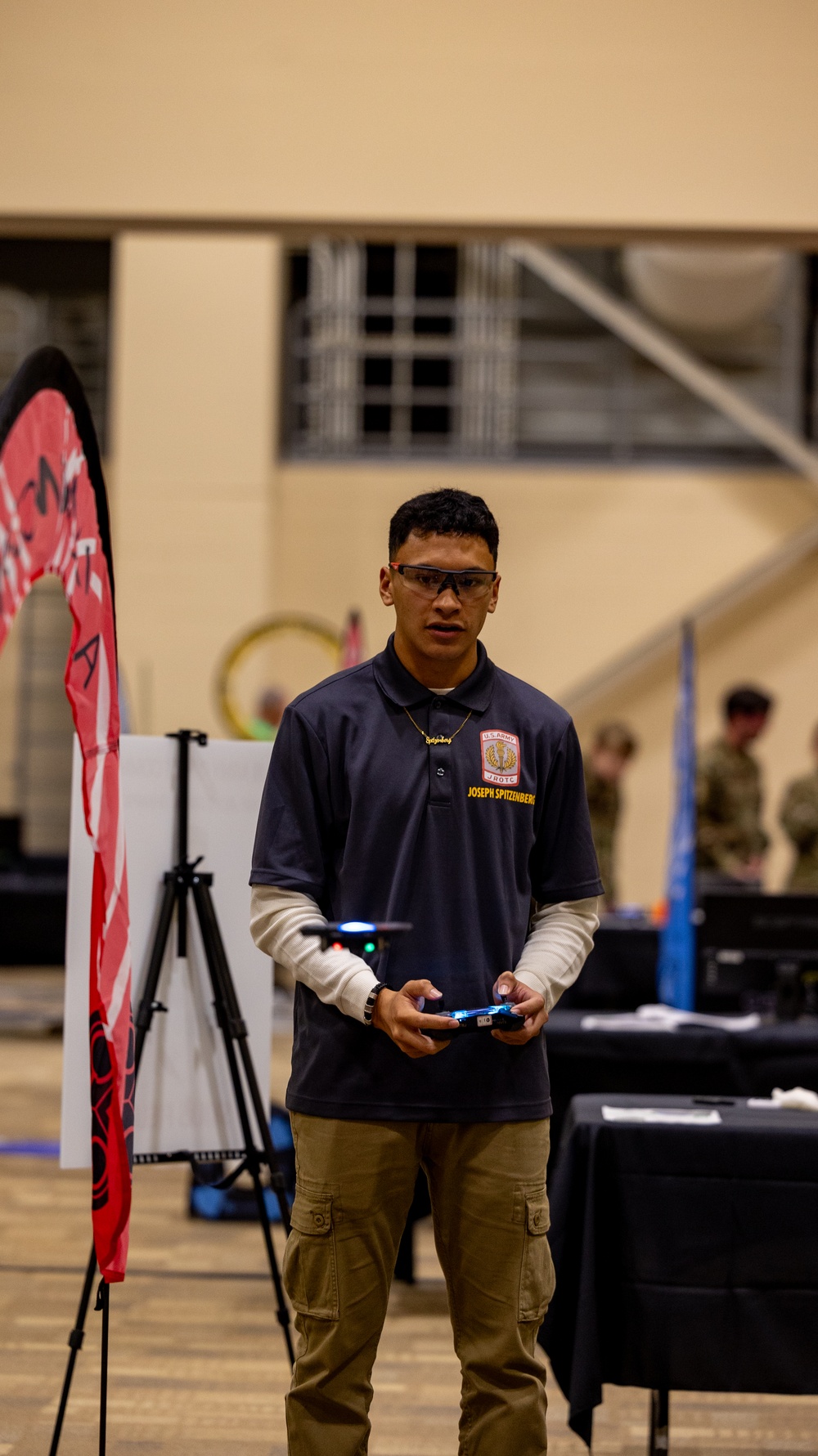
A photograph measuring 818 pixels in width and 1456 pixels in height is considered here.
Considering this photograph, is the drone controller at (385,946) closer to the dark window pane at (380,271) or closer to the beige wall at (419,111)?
the beige wall at (419,111)

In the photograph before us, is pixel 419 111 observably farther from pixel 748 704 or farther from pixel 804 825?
pixel 804 825

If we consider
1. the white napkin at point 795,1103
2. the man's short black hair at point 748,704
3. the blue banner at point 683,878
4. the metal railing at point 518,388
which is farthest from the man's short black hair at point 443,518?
the metal railing at point 518,388

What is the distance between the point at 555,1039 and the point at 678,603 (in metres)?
6.14

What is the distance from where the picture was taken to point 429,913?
1992mm

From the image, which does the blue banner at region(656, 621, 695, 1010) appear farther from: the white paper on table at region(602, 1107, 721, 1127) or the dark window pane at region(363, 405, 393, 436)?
the dark window pane at region(363, 405, 393, 436)

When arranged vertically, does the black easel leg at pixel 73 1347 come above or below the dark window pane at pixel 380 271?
below

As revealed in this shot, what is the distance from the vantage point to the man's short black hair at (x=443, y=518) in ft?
6.66

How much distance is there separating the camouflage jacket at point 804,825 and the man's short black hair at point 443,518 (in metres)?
5.08

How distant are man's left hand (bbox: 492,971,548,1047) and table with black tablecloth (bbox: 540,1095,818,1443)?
0.83 meters

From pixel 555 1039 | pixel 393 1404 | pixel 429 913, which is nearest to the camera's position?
pixel 429 913

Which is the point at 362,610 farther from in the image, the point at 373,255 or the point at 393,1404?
Answer: the point at 393,1404

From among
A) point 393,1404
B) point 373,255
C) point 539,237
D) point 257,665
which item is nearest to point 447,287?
point 373,255

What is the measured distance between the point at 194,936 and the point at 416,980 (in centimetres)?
125

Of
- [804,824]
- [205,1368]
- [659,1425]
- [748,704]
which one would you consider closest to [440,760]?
[659,1425]
